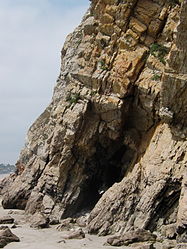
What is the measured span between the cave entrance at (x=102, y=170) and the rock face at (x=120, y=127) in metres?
0.10

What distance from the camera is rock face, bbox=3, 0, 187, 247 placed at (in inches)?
1172

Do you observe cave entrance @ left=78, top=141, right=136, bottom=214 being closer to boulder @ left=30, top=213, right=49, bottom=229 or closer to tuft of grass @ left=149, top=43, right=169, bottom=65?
boulder @ left=30, top=213, right=49, bottom=229

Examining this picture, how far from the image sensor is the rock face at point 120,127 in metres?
29.8

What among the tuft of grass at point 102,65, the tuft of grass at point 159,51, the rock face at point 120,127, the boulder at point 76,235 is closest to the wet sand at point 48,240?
the boulder at point 76,235

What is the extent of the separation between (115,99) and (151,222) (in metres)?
11.2

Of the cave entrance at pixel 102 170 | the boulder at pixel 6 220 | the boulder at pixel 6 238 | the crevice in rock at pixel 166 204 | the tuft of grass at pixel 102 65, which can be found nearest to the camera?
the boulder at pixel 6 238

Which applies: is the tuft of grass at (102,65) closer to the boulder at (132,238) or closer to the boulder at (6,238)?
the boulder at (132,238)

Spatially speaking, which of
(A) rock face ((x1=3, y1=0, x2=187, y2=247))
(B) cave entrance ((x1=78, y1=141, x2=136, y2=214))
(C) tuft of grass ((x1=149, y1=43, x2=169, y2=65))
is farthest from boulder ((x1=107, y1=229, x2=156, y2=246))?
(C) tuft of grass ((x1=149, y1=43, x2=169, y2=65))

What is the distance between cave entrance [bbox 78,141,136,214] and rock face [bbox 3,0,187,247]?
97 millimetres

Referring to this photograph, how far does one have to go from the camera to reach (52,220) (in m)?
34.9

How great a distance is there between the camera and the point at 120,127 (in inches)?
1428

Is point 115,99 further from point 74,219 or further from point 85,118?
point 74,219

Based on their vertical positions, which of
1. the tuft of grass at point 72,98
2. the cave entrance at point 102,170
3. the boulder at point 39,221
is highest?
the tuft of grass at point 72,98

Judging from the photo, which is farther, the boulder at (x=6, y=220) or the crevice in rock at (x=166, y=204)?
the boulder at (x=6, y=220)
